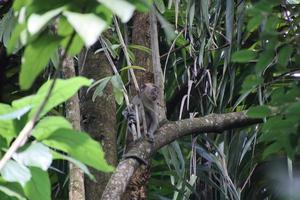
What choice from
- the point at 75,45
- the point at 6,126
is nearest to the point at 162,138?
the point at 6,126

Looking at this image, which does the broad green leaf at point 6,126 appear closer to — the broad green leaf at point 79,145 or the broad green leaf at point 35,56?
the broad green leaf at point 79,145

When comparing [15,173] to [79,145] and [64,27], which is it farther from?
[64,27]

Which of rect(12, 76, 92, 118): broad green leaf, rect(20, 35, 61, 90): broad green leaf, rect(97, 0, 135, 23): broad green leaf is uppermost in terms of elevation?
rect(97, 0, 135, 23): broad green leaf

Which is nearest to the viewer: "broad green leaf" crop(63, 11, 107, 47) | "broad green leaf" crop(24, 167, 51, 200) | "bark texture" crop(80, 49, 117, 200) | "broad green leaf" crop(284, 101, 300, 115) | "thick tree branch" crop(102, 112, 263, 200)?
"broad green leaf" crop(63, 11, 107, 47)

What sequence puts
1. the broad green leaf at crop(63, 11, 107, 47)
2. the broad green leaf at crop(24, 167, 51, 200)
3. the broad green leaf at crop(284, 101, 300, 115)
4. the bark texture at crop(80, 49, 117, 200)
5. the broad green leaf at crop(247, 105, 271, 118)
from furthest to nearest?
the bark texture at crop(80, 49, 117, 200) < the broad green leaf at crop(247, 105, 271, 118) < the broad green leaf at crop(284, 101, 300, 115) < the broad green leaf at crop(24, 167, 51, 200) < the broad green leaf at crop(63, 11, 107, 47)

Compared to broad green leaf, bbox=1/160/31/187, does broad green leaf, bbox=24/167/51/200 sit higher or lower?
lower

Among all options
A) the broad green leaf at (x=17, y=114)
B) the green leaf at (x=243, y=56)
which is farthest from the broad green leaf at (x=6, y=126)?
the green leaf at (x=243, y=56)

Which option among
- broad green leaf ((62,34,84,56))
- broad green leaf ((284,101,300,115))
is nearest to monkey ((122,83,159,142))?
broad green leaf ((284,101,300,115))

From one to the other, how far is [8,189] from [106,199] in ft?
2.99

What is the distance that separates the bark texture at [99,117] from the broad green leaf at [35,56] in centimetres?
156

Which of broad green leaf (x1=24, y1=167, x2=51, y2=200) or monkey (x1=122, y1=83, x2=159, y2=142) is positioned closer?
broad green leaf (x1=24, y1=167, x2=51, y2=200)

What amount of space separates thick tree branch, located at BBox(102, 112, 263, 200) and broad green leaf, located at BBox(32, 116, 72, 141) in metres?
0.93

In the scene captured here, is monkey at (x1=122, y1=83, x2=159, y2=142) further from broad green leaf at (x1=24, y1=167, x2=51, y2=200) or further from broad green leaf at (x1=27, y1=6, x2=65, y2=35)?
broad green leaf at (x1=27, y1=6, x2=65, y2=35)

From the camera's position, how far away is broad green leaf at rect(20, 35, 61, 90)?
59 cm
